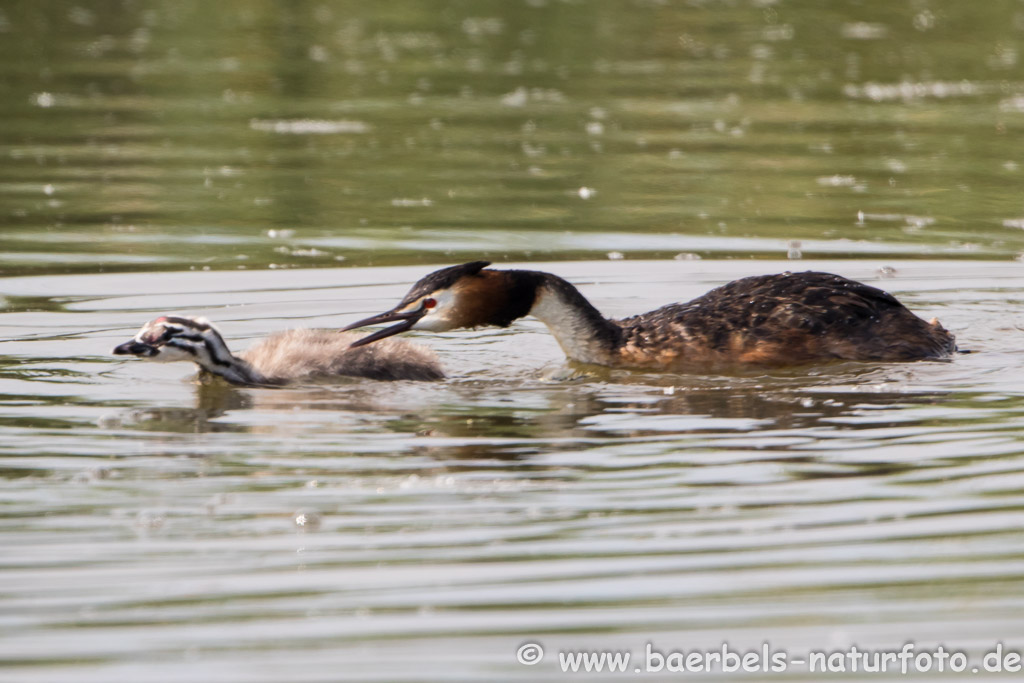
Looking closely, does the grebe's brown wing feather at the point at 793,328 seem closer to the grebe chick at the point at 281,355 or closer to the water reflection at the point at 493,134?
the grebe chick at the point at 281,355

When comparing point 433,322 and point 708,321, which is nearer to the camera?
point 433,322

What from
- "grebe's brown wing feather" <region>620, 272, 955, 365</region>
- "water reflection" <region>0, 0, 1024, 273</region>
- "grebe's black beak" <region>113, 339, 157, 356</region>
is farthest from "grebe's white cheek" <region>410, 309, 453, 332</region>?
"water reflection" <region>0, 0, 1024, 273</region>

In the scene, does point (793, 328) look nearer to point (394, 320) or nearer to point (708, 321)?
point (708, 321)

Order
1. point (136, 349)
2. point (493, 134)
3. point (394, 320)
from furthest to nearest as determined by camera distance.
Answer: point (493, 134) < point (394, 320) < point (136, 349)

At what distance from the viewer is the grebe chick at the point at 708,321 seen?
975 centimetres

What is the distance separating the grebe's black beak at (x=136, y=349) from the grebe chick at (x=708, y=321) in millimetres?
1121

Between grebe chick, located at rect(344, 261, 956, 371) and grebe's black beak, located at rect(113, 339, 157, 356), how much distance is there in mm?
1121

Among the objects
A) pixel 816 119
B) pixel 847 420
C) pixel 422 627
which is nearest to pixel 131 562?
pixel 422 627

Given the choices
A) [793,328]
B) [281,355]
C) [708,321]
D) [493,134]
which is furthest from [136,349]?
[493,134]

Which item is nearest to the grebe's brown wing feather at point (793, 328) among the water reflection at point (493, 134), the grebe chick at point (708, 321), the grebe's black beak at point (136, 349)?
the grebe chick at point (708, 321)

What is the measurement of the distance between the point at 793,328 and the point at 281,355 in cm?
283

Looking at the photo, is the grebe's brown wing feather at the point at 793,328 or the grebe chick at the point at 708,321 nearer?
the grebe chick at the point at 708,321

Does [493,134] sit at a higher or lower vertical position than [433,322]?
higher

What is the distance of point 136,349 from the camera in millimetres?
9508
